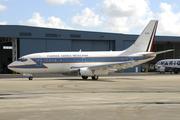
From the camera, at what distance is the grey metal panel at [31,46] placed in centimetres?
5538

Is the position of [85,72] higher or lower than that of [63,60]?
lower

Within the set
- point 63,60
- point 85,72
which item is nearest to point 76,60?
point 63,60

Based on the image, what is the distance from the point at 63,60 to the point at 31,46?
23576 mm

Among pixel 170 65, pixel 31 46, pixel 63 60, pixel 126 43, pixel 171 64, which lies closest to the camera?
pixel 63 60

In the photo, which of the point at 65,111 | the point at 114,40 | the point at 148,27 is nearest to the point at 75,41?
the point at 114,40

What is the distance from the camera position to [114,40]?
62.4m

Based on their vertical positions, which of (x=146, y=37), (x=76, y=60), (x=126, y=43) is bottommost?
(x=76, y=60)

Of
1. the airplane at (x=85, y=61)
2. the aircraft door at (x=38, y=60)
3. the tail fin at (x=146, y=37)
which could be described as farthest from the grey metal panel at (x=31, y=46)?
the tail fin at (x=146, y=37)

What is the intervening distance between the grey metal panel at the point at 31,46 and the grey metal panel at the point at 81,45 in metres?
7.66

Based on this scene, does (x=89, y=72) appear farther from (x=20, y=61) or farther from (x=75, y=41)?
(x=75, y=41)

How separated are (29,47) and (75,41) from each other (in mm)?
11609

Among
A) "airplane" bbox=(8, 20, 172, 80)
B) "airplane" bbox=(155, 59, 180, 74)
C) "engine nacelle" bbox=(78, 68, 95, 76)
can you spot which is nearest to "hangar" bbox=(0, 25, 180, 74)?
"airplane" bbox=(155, 59, 180, 74)

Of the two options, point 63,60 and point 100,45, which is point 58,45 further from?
point 63,60

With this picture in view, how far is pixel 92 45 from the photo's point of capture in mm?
61312
